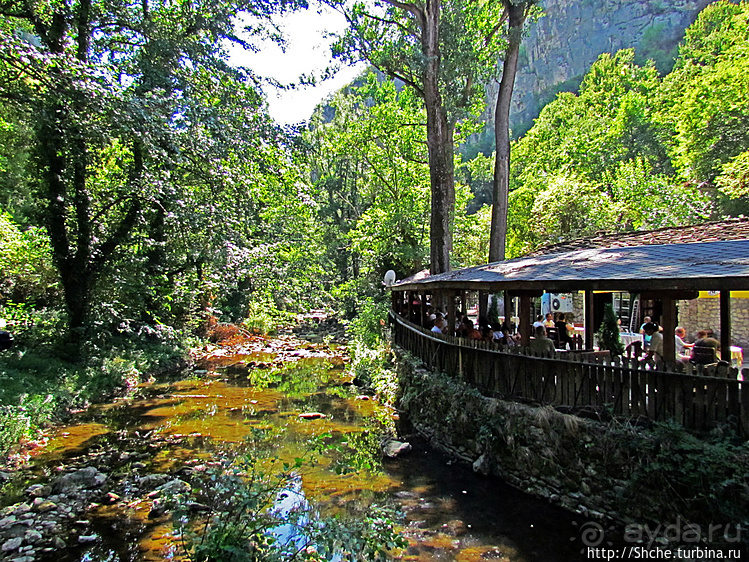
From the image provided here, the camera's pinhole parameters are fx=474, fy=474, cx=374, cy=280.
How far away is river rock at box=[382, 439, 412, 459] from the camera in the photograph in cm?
862

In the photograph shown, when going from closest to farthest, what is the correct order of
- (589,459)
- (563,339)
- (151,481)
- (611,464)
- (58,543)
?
(58,543), (611,464), (589,459), (151,481), (563,339)

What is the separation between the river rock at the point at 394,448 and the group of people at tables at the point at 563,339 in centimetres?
266

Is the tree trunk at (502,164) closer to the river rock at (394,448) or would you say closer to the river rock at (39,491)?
the river rock at (394,448)

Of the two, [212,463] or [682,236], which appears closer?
[212,463]

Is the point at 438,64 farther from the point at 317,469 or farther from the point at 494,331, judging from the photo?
the point at 317,469

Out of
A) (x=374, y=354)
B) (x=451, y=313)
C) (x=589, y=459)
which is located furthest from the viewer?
(x=374, y=354)

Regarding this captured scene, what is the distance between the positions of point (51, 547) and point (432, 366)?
24.5ft

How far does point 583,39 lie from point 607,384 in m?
81.8

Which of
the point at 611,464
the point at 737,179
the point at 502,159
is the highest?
the point at 502,159

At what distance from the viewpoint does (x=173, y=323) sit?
18.6 m

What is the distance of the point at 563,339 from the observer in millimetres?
12398

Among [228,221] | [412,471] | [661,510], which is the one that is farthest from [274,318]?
[661,510]

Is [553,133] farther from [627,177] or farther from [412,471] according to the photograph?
[412,471]

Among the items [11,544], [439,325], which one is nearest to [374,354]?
[439,325]
